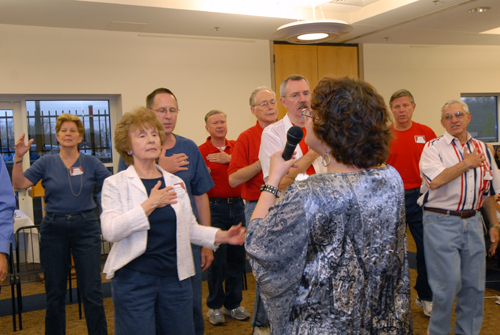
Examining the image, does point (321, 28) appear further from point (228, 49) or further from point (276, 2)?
point (228, 49)

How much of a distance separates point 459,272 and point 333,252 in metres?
2.05

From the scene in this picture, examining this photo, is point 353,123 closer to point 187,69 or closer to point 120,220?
point 120,220

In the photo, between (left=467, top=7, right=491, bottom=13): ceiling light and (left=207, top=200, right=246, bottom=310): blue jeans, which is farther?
(left=467, top=7, right=491, bottom=13): ceiling light

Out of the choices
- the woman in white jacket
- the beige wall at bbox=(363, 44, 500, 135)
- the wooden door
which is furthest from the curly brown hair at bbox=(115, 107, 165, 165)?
the beige wall at bbox=(363, 44, 500, 135)

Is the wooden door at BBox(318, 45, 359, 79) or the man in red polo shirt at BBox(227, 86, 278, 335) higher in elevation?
the wooden door at BBox(318, 45, 359, 79)

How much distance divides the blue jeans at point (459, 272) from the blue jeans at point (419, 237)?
72 cm

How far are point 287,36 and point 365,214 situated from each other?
327 centimetres

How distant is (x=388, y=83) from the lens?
7855 millimetres

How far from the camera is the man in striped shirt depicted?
298cm

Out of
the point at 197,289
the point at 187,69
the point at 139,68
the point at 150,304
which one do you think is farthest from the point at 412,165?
the point at 139,68

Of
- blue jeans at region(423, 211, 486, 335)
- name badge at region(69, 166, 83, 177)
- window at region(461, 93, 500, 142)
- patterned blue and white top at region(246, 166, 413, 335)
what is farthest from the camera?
window at region(461, 93, 500, 142)

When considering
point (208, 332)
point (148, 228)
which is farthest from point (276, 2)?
point (148, 228)

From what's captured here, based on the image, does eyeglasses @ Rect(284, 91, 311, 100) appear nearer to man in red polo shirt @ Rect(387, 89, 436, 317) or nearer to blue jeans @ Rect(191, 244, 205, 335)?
blue jeans @ Rect(191, 244, 205, 335)

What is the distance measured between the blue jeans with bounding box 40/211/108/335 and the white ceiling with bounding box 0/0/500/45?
268 centimetres
